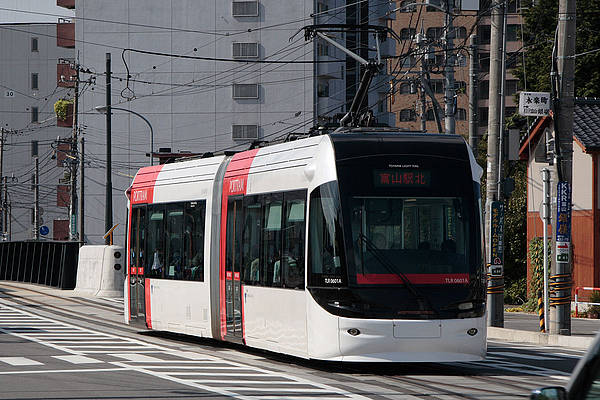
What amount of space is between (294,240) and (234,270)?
2541mm

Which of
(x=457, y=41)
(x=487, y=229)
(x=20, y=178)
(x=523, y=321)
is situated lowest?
(x=523, y=321)

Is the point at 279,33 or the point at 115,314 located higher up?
the point at 279,33

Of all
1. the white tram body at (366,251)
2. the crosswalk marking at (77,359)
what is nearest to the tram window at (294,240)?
the white tram body at (366,251)

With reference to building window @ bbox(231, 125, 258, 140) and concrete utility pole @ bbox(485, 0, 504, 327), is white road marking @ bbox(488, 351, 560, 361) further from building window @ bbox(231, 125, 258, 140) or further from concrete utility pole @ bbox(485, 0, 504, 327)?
building window @ bbox(231, 125, 258, 140)

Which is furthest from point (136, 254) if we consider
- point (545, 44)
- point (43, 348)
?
point (545, 44)

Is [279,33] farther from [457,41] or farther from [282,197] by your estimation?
[282,197]

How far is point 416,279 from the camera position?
14.6 meters

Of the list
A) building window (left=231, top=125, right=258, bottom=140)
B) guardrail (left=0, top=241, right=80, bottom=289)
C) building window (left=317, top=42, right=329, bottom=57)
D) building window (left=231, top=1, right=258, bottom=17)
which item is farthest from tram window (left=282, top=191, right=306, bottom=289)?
building window (left=317, top=42, right=329, bottom=57)

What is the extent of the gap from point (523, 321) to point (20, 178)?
87956 mm

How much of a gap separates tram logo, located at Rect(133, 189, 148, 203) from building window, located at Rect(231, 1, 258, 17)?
51.2 meters

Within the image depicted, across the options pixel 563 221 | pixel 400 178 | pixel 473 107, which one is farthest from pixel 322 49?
pixel 400 178

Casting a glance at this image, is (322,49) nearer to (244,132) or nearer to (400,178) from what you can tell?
(244,132)

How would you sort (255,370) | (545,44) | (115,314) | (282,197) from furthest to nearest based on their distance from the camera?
(545,44) → (115,314) → (282,197) → (255,370)

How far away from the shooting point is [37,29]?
10962 cm
